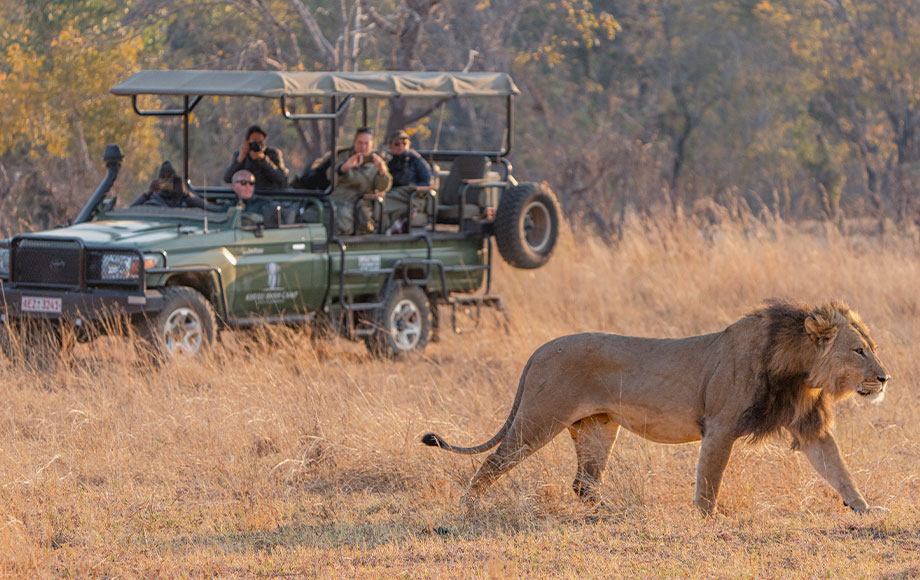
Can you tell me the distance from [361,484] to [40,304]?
3637 millimetres

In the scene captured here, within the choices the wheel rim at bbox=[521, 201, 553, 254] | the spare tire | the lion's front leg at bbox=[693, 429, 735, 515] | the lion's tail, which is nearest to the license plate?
the spare tire

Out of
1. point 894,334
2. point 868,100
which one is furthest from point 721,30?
point 894,334

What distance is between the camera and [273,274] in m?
10.0

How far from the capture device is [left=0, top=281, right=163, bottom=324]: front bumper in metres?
9.05

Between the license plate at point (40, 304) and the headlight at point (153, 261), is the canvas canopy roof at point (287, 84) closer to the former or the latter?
the headlight at point (153, 261)

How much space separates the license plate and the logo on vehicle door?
1.53m

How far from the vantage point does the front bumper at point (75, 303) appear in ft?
29.7

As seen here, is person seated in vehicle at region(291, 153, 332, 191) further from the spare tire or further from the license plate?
the license plate

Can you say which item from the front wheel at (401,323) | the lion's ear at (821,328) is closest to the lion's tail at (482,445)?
the lion's ear at (821,328)

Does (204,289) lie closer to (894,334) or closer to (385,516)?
(385,516)

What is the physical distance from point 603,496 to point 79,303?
14.8 ft

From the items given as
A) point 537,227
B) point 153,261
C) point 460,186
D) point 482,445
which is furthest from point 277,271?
point 482,445

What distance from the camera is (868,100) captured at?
25.1m

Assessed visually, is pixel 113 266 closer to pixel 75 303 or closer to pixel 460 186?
pixel 75 303
